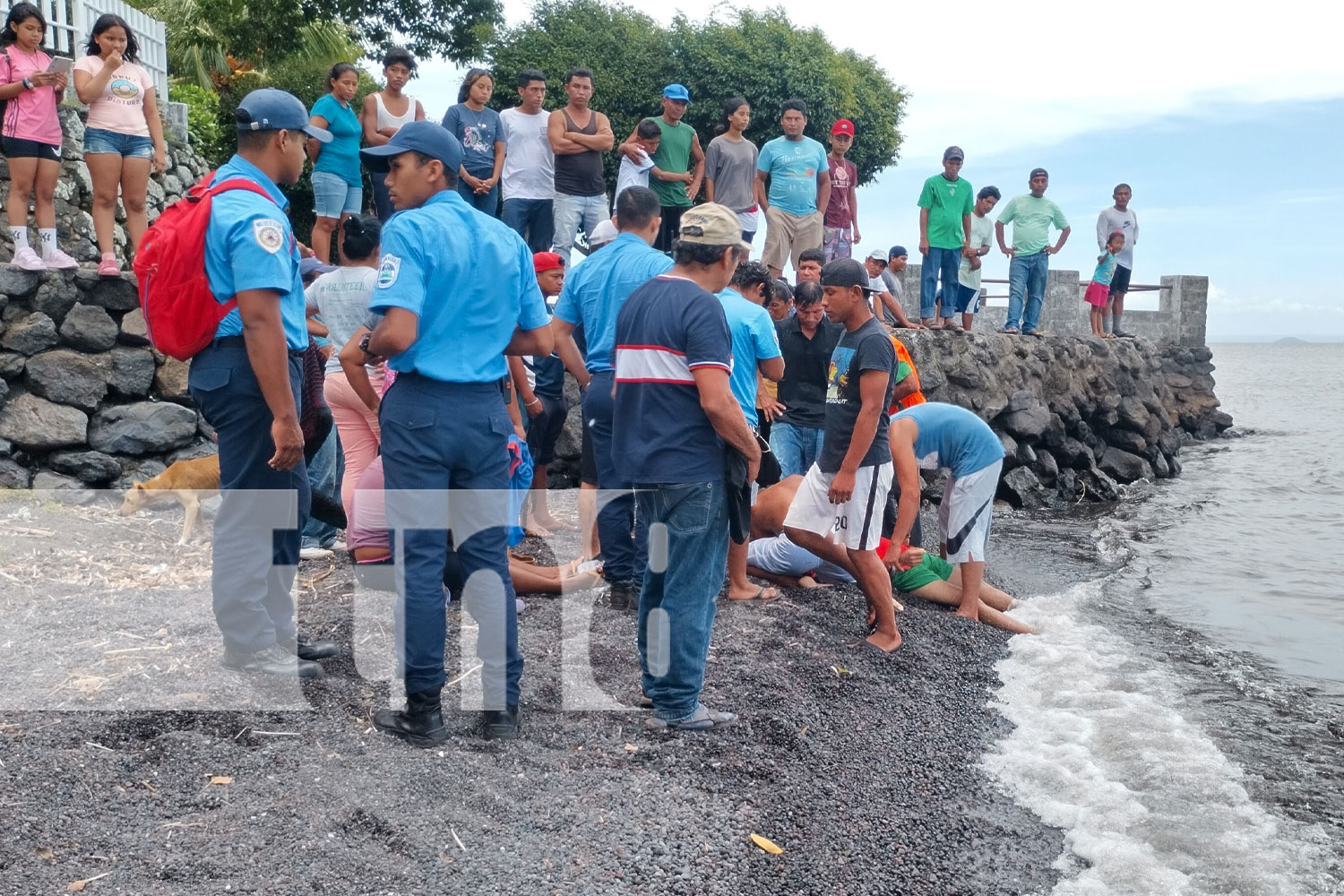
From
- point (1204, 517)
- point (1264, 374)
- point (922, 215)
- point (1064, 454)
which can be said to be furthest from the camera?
point (1264, 374)

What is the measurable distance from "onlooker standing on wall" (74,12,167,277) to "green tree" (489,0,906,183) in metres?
14.0

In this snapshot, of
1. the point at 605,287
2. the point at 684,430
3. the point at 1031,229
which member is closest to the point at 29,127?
the point at 605,287

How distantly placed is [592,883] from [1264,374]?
93866mm

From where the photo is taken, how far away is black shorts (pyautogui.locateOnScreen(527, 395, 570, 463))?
7.12 meters

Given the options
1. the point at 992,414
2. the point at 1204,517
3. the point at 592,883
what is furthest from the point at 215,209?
the point at 1204,517

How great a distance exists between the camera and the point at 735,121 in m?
10.6

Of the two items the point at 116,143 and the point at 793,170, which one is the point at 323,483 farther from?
the point at 793,170

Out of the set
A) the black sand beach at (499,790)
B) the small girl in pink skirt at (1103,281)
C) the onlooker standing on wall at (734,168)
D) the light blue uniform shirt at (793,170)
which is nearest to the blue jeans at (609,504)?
the black sand beach at (499,790)

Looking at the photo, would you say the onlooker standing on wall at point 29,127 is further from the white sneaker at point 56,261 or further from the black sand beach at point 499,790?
the black sand beach at point 499,790

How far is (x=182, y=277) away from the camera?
153 inches

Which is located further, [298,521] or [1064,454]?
[1064,454]

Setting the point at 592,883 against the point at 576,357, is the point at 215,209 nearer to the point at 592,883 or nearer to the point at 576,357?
the point at 576,357

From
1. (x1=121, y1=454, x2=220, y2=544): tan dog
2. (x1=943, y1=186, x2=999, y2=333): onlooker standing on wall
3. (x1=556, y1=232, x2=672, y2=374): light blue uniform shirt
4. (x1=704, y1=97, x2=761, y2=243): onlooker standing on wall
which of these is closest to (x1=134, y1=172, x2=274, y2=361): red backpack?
(x1=556, y1=232, x2=672, y2=374): light blue uniform shirt

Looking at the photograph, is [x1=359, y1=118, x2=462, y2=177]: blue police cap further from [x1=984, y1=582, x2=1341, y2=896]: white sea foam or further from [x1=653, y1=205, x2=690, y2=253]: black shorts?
[x1=653, y1=205, x2=690, y2=253]: black shorts
